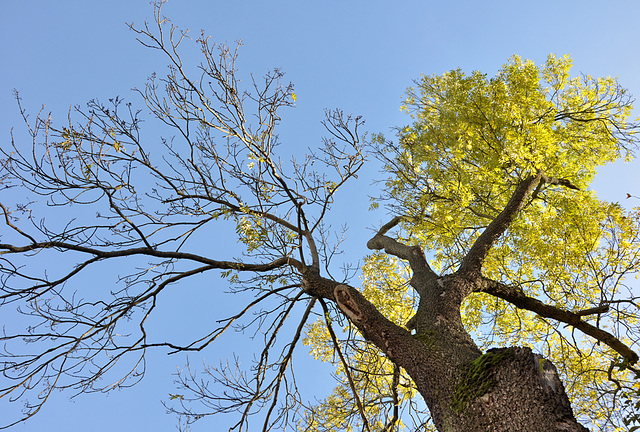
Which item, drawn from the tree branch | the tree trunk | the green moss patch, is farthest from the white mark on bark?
the tree branch

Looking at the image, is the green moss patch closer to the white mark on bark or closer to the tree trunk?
the tree trunk

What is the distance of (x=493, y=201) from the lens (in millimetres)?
7801

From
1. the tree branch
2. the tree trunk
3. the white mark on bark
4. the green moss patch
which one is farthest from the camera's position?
the tree branch

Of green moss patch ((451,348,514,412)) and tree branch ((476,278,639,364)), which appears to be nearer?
green moss patch ((451,348,514,412))

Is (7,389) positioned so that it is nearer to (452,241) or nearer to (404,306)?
(404,306)

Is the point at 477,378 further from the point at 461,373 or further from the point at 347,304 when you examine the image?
the point at 347,304

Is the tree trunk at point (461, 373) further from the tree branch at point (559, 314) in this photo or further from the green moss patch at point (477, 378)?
the tree branch at point (559, 314)

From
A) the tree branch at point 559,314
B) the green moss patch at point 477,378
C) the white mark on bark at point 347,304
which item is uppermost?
the white mark on bark at point 347,304

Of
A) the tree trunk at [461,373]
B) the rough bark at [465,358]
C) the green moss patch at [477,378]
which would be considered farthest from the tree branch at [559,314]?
the green moss patch at [477,378]

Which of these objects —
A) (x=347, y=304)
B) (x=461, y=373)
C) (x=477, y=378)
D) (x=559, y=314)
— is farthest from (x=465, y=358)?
(x=559, y=314)

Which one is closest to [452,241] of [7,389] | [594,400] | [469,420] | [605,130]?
[594,400]

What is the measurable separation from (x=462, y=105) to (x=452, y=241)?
2356 millimetres

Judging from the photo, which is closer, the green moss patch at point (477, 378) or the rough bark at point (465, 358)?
the rough bark at point (465, 358)

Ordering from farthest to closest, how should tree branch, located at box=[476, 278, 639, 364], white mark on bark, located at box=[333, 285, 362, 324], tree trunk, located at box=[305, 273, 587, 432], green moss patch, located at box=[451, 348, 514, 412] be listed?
tree branch, located at box=[476, 278, 639, 364], white mark on bark, located at box=[333, 285, 362, 324], green moss patch, located at box=[451, 348, 514, 412], tree trunk, located at box=[305, 273, 587, 432]
